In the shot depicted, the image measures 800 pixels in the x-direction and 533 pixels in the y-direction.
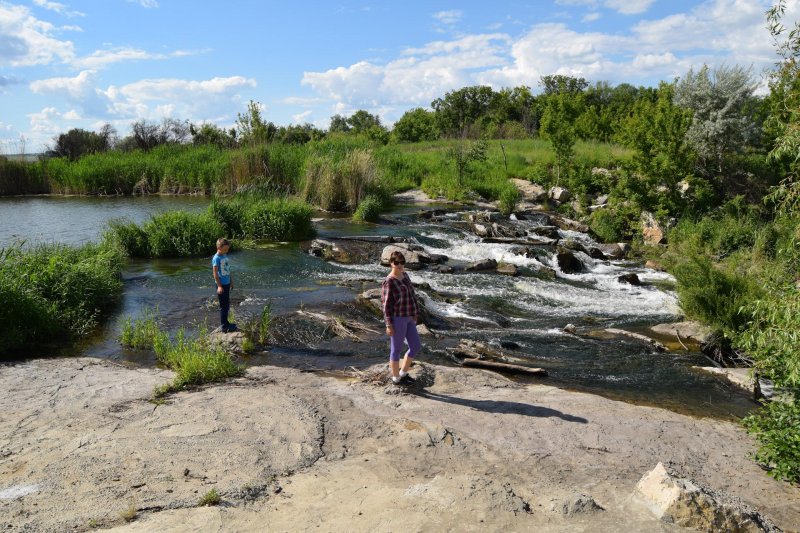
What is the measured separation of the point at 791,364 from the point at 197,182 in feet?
97.6

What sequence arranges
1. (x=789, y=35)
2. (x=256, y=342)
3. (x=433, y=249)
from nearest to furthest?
(x=789, y=35), (x=256, y=342), (x=433, y=249)

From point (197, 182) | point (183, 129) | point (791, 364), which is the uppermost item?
point (183, 129)

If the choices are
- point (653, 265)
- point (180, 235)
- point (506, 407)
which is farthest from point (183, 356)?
point (653, 265)

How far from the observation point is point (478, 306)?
A: 1270 cm

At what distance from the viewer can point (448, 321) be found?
11438 mm

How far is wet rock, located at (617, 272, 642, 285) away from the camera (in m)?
15.3

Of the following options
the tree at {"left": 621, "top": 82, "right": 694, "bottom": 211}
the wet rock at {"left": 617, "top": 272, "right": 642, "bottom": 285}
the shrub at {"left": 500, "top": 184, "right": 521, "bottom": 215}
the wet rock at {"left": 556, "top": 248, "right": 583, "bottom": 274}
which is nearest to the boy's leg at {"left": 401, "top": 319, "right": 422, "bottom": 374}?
the wet rock at {"left": 617, "top": 272, "right": 642, "bottom": 285}

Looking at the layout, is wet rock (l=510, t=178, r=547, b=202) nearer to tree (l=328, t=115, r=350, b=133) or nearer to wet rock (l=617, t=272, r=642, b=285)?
wet rock (l=617, t=272, r=642, b=285)

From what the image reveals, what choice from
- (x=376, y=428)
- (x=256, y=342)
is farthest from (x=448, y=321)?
(x=376, y=428)

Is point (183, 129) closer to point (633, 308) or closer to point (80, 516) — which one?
point (633, 308)

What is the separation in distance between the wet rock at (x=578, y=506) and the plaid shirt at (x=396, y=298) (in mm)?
3177

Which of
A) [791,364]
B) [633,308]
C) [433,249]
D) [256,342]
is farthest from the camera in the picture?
[433,249]

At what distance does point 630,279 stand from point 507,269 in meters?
3.23

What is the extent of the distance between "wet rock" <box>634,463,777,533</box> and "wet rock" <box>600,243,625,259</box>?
15086mm
